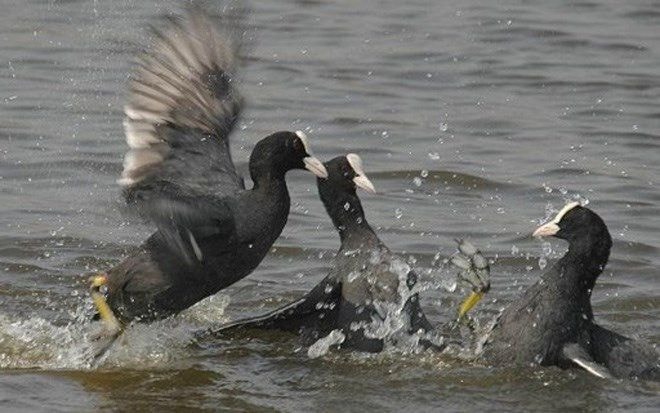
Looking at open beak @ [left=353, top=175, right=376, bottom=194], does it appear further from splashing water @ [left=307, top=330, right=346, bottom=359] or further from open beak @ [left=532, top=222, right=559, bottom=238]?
open beak @ [left=532, top=222, right=559, bottom=238]

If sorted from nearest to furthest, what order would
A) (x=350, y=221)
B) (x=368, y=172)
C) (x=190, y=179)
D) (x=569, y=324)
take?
(x=569, y=324)
(x=190, y=179)
(x=350, y=221)
(x=368, y=172)

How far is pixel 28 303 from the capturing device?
737 cm

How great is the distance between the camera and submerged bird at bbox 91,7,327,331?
6363 millimetres

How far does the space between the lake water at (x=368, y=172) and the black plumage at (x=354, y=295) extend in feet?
0.33

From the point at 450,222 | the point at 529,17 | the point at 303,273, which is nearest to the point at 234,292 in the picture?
the point at 303,273

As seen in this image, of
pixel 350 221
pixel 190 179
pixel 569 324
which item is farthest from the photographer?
pixel 350 221

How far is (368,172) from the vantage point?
9.49 metres

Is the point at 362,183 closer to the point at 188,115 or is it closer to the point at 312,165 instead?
the point at 312,165

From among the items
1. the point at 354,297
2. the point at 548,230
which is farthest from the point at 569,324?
the point at 354,297

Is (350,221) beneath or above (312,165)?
beneath

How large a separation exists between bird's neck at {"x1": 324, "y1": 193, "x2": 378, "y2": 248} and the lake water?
19.9 inches

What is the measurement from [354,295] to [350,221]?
39 cm

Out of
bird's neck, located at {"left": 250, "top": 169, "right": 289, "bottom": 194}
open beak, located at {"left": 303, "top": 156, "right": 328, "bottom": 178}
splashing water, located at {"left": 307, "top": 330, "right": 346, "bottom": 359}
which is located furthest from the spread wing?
splashing water, located at {"left": 307, "top": 330, "right": 346, "bottom": 359}

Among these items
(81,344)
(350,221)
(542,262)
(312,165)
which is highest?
(312,165)
